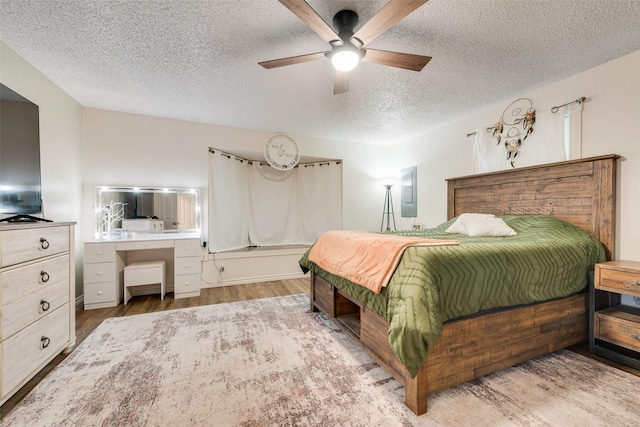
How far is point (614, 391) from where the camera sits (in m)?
1.53

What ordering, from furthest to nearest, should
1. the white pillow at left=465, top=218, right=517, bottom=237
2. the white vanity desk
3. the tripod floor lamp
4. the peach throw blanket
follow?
the tripod floor lamp < the white vanity desk < the white pillow at left=465, top=218, right=517, bottom=237 < the peach throw blanket

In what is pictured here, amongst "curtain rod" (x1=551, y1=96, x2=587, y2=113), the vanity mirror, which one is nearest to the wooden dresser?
the vanity mirror

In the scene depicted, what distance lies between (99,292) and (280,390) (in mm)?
2656

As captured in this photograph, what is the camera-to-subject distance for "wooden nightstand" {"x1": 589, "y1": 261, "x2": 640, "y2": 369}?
1.75 m

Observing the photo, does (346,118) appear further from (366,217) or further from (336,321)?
(336,321)

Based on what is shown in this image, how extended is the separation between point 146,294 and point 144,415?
2.53 metres

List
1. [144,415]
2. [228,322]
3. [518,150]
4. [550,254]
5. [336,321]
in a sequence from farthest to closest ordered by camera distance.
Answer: [518,150] < [228,322] < [336,321] < [550,254] < [144,415]

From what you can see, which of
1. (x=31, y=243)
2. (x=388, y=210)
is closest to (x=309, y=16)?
(x=31, y=243)

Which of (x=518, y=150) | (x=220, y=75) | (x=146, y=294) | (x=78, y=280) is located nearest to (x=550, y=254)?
(x=518, y=150)

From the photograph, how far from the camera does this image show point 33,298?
159 centimetres

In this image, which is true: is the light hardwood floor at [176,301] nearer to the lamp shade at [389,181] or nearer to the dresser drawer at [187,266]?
the dresser drawer at [187,266]

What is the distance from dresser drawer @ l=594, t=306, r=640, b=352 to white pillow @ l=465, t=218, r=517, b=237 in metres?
0.85

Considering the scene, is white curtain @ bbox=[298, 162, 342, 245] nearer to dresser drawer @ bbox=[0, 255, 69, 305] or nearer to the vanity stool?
the vanity stool

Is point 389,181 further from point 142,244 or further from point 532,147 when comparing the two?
point 142,244
